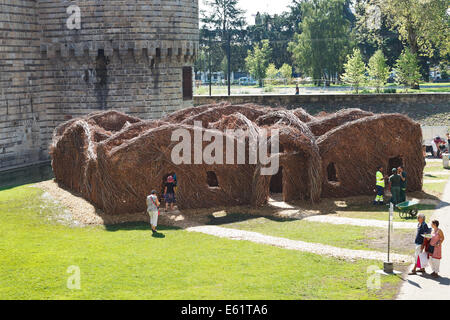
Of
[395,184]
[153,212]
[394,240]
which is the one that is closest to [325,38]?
[395,184]

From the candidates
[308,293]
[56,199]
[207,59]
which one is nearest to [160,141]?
[56,199]

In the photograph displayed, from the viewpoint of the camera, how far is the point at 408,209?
22.0 meters

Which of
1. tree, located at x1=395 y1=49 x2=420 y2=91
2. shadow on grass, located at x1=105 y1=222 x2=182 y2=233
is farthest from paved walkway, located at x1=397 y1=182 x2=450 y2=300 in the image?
tree, located at x1=395 y1=49 x2=420 y2=91

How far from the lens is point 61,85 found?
3997cm

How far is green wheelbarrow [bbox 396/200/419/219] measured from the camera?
2102 cm

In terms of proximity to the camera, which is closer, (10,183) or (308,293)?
(308,293)

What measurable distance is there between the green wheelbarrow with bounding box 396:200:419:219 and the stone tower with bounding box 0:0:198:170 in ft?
69.7

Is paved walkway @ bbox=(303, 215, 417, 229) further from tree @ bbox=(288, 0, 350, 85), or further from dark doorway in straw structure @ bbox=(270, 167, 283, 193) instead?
tree @ bbox=(288, 0, 350, 85)

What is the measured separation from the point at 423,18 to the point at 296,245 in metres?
47.6

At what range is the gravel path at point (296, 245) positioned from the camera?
1670cm

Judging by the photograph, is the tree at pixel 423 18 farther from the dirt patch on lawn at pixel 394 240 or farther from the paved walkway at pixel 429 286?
the paved walkway at pixel 429 286
